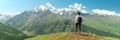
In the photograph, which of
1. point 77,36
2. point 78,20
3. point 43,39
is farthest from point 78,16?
point 43,39

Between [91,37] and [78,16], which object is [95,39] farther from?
[78,16]

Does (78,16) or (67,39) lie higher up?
(78,16)

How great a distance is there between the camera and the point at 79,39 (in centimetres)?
5291

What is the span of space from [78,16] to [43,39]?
7155 centimetres

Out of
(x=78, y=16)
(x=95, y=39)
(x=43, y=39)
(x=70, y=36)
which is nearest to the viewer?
(x=78, y=16)

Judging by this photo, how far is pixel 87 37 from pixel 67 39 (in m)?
4.45

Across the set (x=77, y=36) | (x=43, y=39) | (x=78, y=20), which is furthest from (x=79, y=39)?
(x=43, y=39)

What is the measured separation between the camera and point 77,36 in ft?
173

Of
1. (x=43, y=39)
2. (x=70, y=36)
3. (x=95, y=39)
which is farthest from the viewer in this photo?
(x=43, y=39)

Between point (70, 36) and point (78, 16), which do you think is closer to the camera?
point (78, 16)

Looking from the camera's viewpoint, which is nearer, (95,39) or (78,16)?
(78,16)

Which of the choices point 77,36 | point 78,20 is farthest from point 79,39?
point 78,20

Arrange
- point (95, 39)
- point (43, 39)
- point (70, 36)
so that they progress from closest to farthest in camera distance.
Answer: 1. point (95, 39)
2. point (70, 36)
3. point (43, 39)

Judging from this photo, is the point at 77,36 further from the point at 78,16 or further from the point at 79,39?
the point at 78,16
